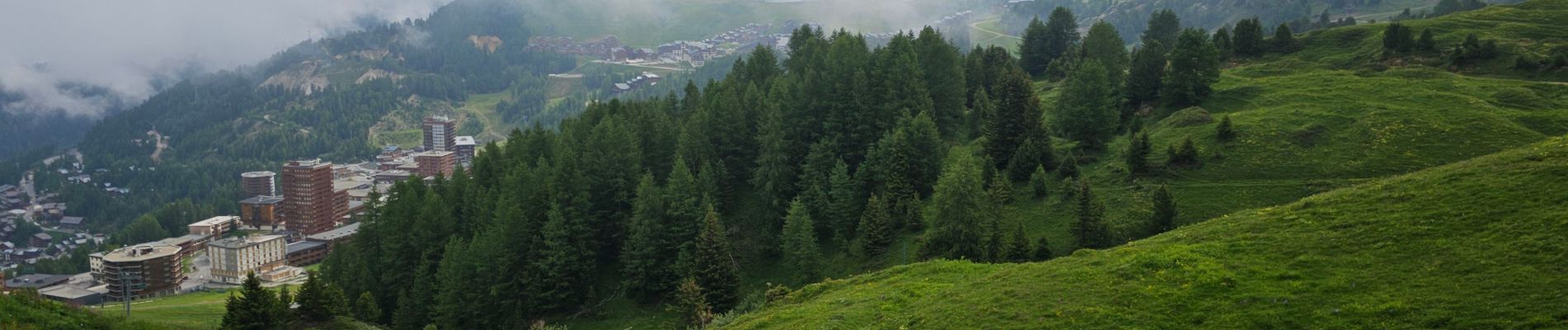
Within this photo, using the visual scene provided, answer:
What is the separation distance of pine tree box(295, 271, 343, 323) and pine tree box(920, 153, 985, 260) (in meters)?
38.2

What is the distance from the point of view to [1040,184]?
224 ft

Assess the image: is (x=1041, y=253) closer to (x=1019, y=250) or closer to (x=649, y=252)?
(x=1019, y=250)

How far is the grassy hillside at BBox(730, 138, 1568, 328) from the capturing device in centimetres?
2877

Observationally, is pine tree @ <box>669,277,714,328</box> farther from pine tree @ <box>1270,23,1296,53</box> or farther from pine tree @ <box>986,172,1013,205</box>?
pine tree @ <box>1270,23,1296,53</box>

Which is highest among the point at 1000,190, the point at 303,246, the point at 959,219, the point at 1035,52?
the point at 1035,52

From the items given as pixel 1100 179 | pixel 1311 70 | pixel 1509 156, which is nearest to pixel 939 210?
pixel 1100 179

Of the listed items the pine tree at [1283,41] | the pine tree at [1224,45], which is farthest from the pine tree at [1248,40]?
the pine tree at [1283,41]

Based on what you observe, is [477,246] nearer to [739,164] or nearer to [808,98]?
[739,164]

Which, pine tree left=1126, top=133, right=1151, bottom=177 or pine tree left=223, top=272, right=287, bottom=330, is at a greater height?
pine tree left=1126, top=133, right=1151, bottom=177

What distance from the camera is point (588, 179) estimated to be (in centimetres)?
8719

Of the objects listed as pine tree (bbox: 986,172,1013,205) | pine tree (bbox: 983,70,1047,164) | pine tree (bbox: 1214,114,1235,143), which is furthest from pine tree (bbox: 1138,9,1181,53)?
A: pine tree (bbox: 986,172,1013,205)

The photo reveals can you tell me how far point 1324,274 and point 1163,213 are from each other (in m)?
21.9

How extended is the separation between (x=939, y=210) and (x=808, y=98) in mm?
37227

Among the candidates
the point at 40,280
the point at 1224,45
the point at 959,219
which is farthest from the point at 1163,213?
the point at 40,280
